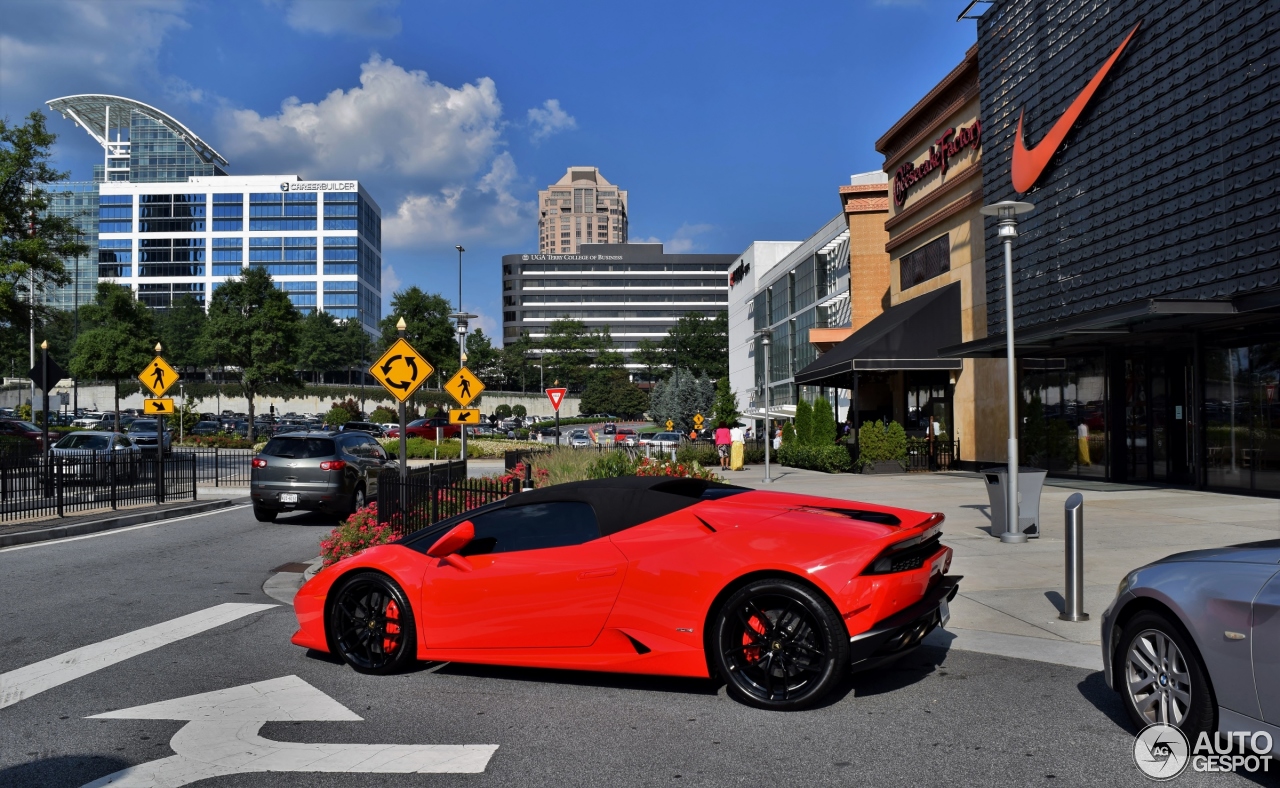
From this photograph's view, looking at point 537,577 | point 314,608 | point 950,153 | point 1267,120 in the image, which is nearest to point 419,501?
point 314,608

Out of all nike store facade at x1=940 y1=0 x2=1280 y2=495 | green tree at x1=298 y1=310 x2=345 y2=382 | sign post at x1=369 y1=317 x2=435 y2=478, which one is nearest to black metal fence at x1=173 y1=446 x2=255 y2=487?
sign post at x1=369 y1=317 x2=435 y2=478

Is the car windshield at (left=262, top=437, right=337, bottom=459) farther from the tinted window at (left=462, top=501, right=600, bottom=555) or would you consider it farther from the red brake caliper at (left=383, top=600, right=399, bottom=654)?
the tinted window at (left=462, top=501, right=600, bottom=555)

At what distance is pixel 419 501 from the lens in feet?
37.9

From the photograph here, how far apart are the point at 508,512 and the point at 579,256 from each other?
15984 cm

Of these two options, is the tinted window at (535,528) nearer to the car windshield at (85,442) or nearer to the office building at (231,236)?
the car windshield at (85,442)

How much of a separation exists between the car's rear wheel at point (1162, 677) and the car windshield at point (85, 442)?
1166 inches

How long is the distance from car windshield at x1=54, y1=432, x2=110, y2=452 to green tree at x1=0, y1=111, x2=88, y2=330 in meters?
3.73

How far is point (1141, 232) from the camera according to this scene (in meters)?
18.2

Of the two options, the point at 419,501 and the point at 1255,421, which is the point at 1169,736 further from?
the point at 1255,421

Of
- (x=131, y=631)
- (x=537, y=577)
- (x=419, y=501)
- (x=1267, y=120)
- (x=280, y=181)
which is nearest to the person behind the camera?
(x=537, y=577)

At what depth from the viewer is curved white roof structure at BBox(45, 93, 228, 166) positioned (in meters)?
137

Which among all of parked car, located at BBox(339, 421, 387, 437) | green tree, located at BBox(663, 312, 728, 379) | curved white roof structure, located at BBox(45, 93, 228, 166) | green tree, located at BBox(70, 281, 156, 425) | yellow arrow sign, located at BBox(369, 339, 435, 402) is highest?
curved white roof structure, located at BBox(45, 93, 228, 166)

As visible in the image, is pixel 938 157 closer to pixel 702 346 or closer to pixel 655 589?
pixel 655 589

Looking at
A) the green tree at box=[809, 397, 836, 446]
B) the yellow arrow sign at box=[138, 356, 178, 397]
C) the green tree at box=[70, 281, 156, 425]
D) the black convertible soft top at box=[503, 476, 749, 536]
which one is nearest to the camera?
the black convertible soft top at box=[503, 476, 749, 536]
